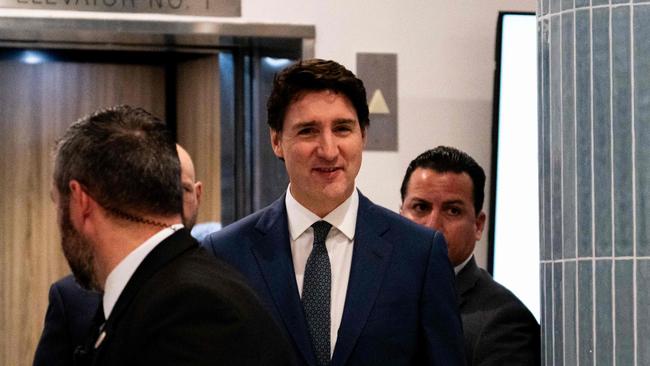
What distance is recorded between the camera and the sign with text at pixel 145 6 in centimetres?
526

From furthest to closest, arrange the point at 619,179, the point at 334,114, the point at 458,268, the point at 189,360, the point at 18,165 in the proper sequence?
the point at 18,165, the point at 458,268, the point at 334,114, the point at 619,179, the point at 189,360

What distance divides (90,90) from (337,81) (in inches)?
114

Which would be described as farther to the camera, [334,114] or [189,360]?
[334,114]

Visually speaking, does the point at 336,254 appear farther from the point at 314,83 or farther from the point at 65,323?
the point at 65,323

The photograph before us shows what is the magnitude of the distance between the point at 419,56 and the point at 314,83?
2.30 meters

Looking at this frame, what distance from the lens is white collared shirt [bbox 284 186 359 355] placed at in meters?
3.24

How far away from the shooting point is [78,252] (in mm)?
2510


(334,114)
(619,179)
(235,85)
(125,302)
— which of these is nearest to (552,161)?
(619,179)

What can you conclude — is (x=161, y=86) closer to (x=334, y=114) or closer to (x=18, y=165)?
(x=18, y=165)

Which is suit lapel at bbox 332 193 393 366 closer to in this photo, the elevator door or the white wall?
the white wall

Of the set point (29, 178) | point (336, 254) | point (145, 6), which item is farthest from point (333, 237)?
point (29, 178)

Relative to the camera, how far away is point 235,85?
5.79 metres

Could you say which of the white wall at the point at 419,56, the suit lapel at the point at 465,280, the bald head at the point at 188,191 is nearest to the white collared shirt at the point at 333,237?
the bald head at the point at 188,191

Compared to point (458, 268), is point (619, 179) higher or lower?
higher
